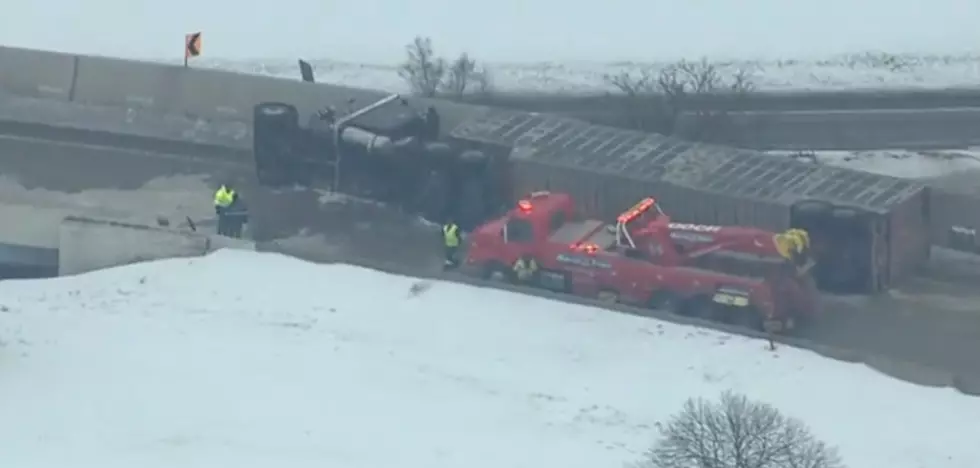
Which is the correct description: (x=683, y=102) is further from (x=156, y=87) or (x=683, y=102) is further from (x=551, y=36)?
(x=551, y=36)

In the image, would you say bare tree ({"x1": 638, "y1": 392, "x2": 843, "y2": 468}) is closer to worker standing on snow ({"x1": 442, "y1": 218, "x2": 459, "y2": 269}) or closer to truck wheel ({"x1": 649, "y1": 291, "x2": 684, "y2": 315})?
truck wheel ({"x1": 649, "y1": 291, "x2": 684, "y2": 315})

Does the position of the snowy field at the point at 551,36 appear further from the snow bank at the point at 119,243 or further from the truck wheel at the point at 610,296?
the truck wheel at the point at 610,296

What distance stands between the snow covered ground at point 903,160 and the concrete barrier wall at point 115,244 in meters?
10.5

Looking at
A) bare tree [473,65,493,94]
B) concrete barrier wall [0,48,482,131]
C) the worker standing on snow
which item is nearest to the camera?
the worker standing on snow

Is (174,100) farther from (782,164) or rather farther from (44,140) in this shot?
(782,164)

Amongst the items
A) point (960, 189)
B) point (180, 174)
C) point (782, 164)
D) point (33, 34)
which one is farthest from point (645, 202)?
point (33, 34)

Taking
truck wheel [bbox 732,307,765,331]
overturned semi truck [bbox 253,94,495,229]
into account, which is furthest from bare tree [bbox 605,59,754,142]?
truck wheel [bbox 732,307,765,331]

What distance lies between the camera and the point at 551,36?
48062 mm

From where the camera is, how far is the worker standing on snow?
3064cm

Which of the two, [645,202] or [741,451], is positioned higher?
[645,202]

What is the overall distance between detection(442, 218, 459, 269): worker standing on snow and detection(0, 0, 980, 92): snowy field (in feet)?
35.7

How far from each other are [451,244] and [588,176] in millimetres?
2565

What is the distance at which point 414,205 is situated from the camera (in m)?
32.8

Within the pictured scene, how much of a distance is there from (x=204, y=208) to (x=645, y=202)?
7475mm
